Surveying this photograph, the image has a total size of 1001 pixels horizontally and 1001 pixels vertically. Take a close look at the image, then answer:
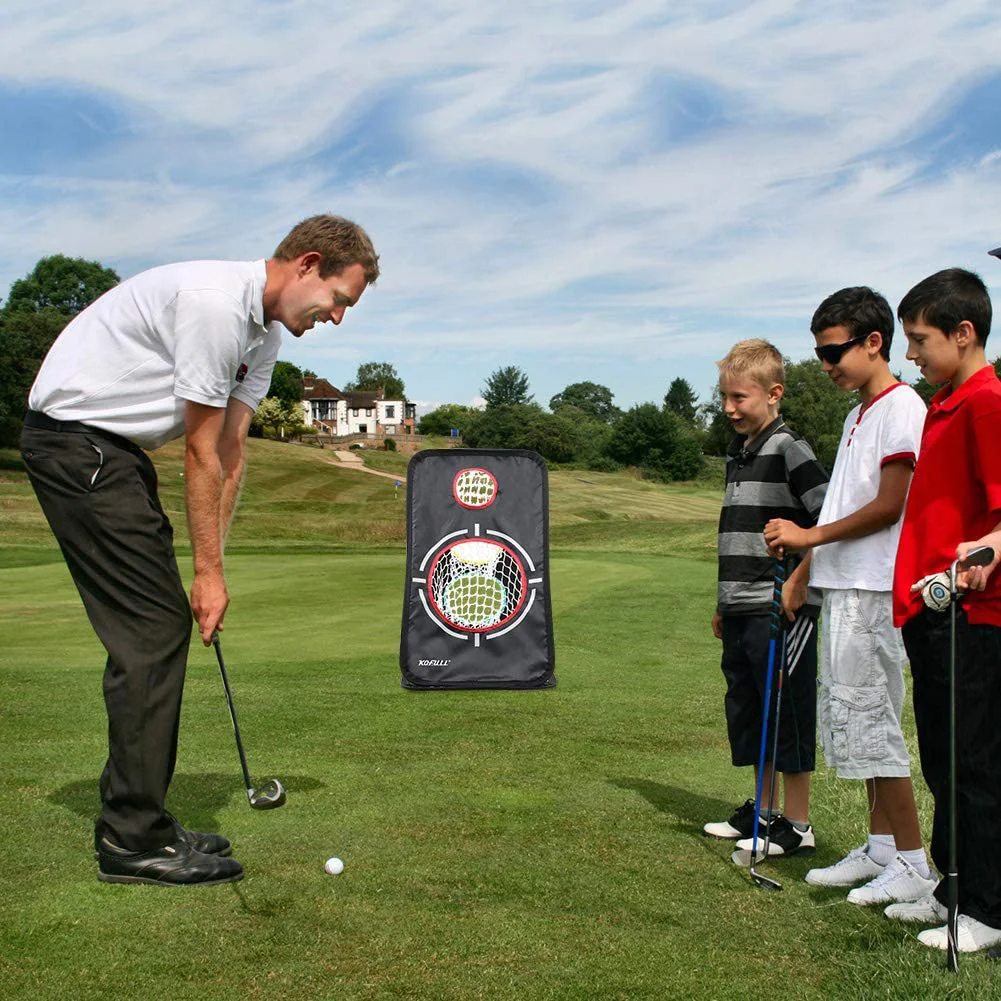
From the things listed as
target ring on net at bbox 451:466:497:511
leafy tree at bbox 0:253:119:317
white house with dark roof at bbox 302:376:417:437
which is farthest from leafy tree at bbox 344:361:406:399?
target ring on net at bbox 451:466:497:511

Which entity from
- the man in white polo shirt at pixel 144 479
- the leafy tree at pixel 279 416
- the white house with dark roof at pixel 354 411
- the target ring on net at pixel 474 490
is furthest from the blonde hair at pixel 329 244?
the white house with dark roof at pixel 354 411

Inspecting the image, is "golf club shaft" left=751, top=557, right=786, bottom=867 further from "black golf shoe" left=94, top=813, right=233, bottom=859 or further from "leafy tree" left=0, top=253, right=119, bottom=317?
"leafy tree" left=0, top=253, right=119, bottom=317

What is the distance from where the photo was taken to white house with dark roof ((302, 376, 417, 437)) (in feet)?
457

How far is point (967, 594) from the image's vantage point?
3.52 meters

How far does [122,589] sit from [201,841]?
97cm

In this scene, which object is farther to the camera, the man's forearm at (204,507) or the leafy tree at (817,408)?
the leafy tree at (817,408)

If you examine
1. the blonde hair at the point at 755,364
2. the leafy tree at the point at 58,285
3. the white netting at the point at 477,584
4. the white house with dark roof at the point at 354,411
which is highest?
the leafy tree at the point at 58,285

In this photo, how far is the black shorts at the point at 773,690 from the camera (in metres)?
4.72

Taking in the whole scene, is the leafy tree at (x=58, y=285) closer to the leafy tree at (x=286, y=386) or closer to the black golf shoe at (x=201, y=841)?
the leafy tree at (x=286, y=386)

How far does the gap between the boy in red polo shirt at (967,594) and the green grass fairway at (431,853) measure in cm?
30

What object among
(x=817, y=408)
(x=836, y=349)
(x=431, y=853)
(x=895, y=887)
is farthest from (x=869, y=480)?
(x=817, y=408)

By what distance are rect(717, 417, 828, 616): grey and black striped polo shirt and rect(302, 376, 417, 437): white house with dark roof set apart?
131650 mm

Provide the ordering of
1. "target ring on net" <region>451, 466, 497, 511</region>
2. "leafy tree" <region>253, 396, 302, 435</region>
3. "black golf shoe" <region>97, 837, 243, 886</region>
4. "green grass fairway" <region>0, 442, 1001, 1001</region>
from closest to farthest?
"green grass fairway" <region>0, 442, 1001, 1001</region> < "black golf shoe" <region>97, 837, 243, 886</region> < "target ring on net" <region>451, 466, 497, 511</region> < "leafy tree" <region>253, 396, 302, 435</region>

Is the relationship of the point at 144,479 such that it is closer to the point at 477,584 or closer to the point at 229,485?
the point at 229,485
